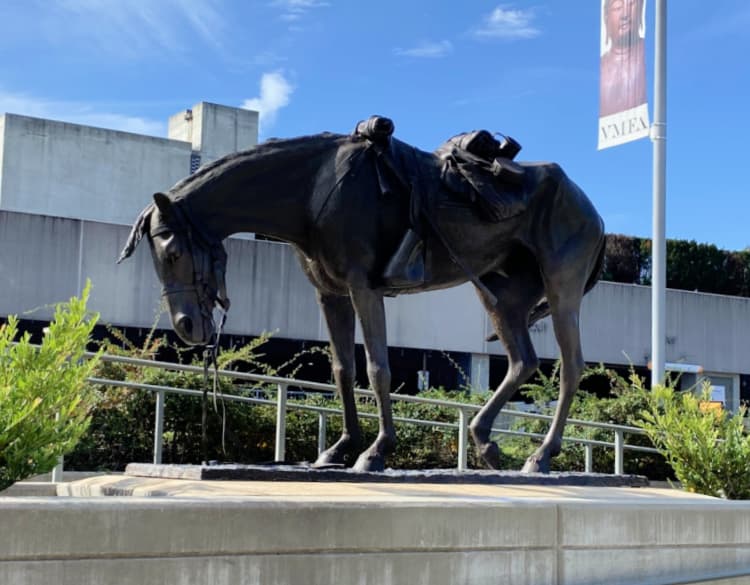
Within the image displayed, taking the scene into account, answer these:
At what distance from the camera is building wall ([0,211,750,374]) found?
75.0ft

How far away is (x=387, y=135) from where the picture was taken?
264 inches

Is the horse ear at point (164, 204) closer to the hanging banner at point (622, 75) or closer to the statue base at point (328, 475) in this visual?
the statue base at point (328, 475)

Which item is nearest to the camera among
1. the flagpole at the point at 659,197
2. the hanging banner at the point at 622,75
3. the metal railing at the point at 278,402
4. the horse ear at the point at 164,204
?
the horse ear at the point at 164,204

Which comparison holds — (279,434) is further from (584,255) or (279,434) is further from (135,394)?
(584,255)

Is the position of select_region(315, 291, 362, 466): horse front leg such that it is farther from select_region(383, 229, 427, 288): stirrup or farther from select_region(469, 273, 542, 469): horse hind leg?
select_region(469, 273, 542, 469): horse hind leg

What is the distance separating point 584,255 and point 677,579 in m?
2.38

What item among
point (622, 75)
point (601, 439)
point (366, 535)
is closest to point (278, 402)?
point (366, 535)

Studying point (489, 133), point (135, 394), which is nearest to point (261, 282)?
point (135, 394)

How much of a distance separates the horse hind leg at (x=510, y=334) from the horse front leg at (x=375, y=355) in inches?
42.1

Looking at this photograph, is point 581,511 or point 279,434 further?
point 279,434

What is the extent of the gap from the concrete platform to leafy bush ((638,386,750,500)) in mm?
907

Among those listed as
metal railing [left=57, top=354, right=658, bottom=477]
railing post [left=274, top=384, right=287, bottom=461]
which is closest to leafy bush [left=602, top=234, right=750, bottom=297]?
metal railing [left=57, top=354, right=658, bottom=477]

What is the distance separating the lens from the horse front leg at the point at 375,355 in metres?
6.30

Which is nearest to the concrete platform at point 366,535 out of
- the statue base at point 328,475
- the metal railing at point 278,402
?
the statue base at point 328,475
